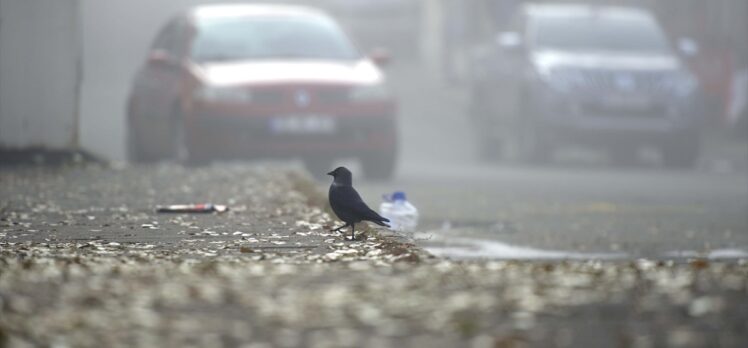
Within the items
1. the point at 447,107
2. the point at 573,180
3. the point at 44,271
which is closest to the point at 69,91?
the point at 573,180

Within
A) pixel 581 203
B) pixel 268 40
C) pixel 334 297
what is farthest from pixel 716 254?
pixel 268 40

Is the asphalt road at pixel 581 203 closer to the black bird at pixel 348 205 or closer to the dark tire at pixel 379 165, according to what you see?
the dark tire at pixel 379 165

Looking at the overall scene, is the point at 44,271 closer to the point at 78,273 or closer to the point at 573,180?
the point at 78,273

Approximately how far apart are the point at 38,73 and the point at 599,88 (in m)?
7.34

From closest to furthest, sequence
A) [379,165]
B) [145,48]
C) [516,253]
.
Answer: [516,253], [379,165], [145,48]

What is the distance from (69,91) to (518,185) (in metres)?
4.21

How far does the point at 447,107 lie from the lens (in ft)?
106

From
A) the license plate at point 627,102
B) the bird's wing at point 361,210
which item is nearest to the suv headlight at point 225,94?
the license plate at point 627,102

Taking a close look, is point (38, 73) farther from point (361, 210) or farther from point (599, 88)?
point (599, 88)

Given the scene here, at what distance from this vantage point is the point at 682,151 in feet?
69.5

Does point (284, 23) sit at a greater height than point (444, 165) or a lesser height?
greater

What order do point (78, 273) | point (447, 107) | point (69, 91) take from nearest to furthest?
point (78, 273)
point (69, 91)
point (447, 107)

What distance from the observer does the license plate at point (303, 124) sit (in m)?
17.5

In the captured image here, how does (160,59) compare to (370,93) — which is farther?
(160,59)
